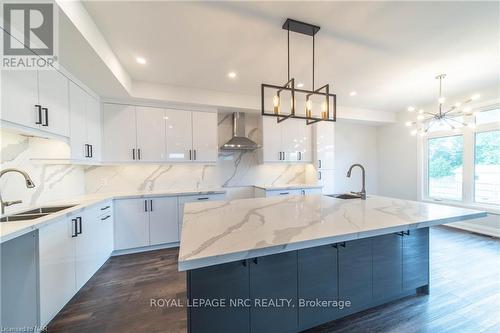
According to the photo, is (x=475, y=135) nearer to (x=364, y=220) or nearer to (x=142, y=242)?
(x=364, y=220)

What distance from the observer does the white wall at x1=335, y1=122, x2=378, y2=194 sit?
17.7 ft

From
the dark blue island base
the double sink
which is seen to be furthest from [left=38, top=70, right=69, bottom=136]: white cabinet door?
the dark blue island base

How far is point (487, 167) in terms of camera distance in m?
3.77

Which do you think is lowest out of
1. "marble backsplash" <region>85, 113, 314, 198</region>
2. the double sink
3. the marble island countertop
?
the double sink

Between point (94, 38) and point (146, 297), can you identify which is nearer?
point (94, 38)

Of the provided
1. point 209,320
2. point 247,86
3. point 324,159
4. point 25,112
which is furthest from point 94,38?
point 324,159

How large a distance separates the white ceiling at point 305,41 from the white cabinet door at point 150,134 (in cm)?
54

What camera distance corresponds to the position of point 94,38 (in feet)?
6.11

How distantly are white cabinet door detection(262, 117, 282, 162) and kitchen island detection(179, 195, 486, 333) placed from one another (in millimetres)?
2275

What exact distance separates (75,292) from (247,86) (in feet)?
11.3

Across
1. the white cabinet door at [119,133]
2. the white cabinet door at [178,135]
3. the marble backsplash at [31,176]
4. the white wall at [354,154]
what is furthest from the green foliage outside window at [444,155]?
the marble backsplash at [31,176]

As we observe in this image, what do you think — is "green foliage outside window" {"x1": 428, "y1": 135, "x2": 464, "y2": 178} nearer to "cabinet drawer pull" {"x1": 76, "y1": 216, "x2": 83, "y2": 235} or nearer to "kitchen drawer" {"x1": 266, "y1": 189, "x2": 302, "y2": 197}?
"kitchen drawer" {"x1": 266, "y1": 189, "x2": 302, "y2": 197}

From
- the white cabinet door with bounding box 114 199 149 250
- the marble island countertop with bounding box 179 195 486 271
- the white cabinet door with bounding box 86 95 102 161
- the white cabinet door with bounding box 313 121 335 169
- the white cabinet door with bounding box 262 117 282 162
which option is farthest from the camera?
the white cabinet door with bounding box 313 121 335 169

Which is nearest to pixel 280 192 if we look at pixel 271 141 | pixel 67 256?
pixel 271 141
